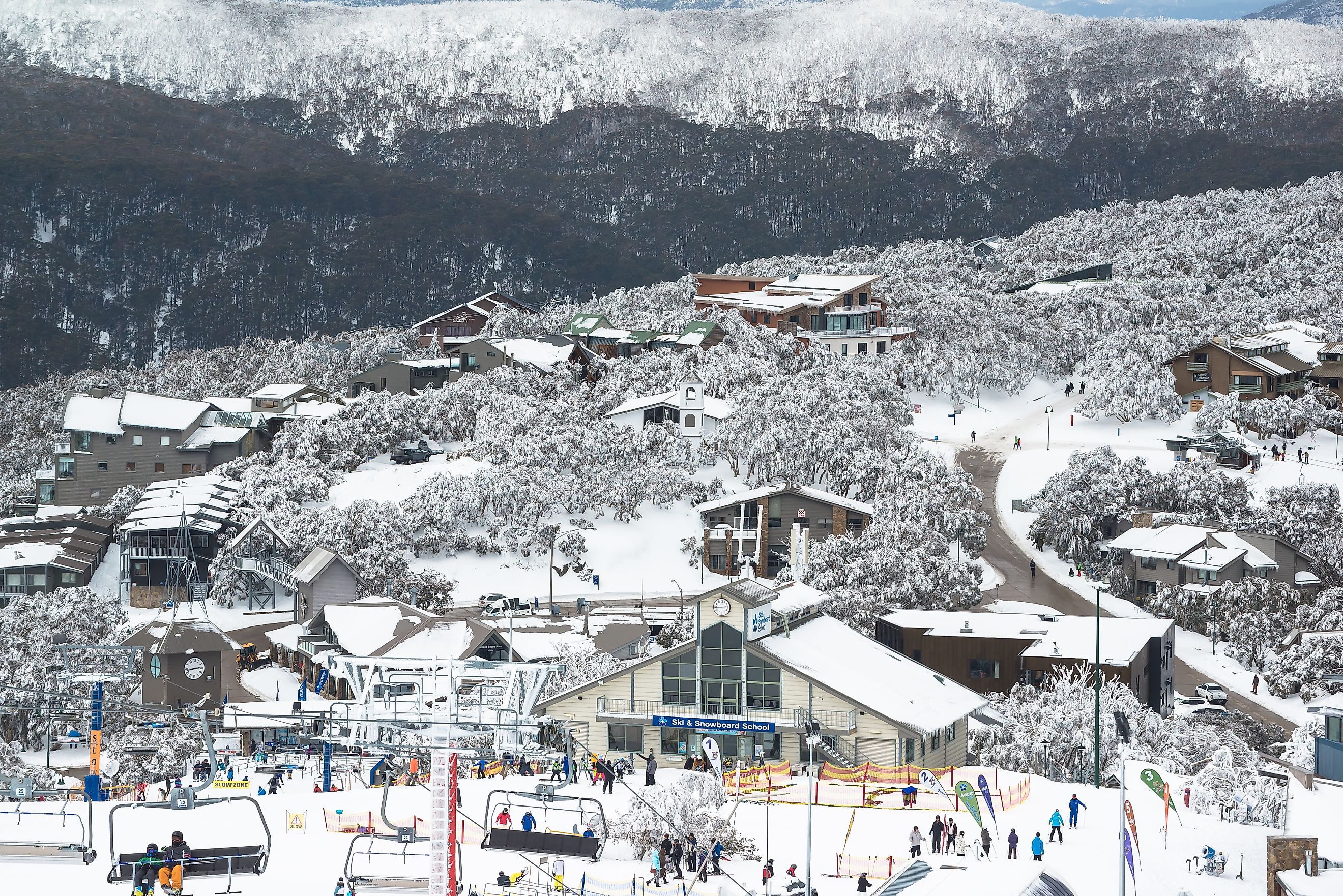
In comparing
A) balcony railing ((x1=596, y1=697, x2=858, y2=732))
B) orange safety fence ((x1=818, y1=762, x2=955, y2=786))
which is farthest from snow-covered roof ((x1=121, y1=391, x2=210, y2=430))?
orange safety fence ((x1=818, y1=762, x2=955, y2=786))

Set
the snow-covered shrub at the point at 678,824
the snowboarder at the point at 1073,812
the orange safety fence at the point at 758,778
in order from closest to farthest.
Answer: the snow-covered shrub at the point at 678,824 < the snowboarder at the point at 1073,812 < the orange safety fence at the point at 758,778

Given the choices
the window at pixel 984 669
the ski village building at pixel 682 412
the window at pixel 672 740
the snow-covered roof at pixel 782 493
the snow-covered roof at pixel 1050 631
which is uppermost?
the ski village building at pixel 682 412

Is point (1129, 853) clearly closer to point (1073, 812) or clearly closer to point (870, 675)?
point (1073, 812)

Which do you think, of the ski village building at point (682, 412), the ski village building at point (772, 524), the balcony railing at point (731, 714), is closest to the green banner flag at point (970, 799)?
the balcony railing at point (731, 714)

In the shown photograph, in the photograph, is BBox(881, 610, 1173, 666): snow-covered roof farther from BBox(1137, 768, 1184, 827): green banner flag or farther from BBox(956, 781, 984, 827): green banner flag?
BBox(956, 781, 984, 827): green banner flag

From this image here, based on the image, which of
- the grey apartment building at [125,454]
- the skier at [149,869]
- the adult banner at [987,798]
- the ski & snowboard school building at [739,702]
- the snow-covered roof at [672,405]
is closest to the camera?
the skier at [149,869]

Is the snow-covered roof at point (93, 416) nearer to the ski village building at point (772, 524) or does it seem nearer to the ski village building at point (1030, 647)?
the ski village building at point (772, 524)
